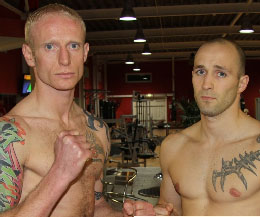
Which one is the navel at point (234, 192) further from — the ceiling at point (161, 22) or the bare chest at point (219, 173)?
the ceiling at point (161, 22)

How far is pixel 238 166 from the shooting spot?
6.25 feet

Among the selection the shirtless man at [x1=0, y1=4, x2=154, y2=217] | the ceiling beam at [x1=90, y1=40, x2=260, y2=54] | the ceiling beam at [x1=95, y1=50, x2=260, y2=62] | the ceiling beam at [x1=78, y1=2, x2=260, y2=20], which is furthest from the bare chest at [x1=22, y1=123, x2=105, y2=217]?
the ceiling beam at [x1=95, y1=50, x2=260, y2=62]

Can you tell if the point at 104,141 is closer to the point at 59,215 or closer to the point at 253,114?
the point at 59,215

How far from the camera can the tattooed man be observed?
1.87 meters

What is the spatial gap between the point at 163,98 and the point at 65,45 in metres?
16.1

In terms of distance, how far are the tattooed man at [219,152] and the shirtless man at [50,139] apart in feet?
1.41

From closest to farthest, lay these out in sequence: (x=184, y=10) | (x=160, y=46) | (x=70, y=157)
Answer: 1. (x=70, y=157)
2. (x=184, y=10)
3. (x=160, y=46)

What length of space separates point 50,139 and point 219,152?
0.90m

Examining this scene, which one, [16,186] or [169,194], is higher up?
[16,186]

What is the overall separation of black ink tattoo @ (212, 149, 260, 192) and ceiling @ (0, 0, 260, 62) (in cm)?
483

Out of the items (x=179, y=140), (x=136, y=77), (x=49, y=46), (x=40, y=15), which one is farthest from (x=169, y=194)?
(x=136, y=77)

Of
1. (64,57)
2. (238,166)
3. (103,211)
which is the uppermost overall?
(64,57)

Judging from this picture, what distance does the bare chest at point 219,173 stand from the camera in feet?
6.14

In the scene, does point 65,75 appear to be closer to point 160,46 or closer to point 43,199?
point 43,199
